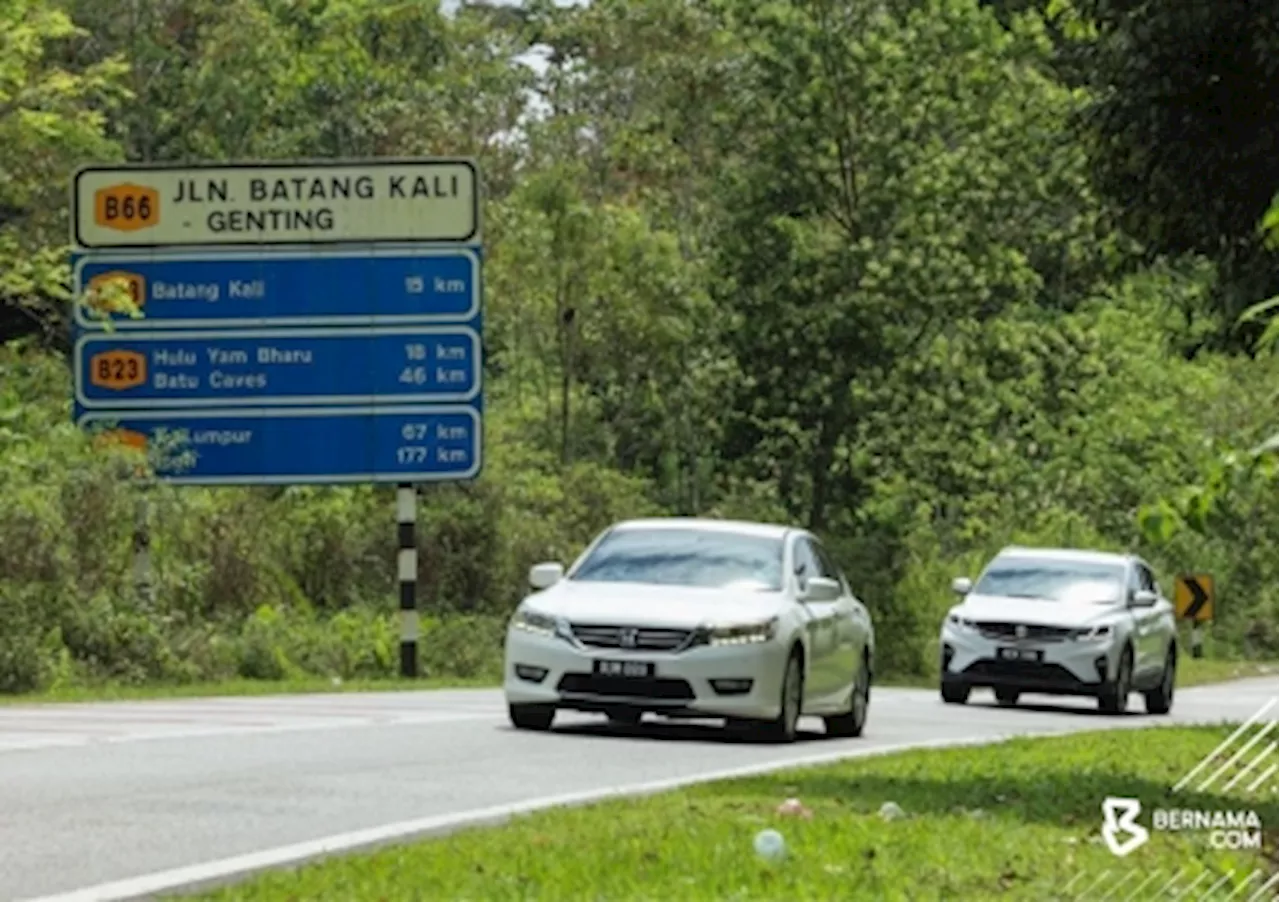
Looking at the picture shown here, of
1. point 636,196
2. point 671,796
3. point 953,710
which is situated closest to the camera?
point 671,796

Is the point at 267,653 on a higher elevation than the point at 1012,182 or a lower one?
lower

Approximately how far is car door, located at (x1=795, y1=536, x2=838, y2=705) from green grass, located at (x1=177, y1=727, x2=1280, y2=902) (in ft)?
19.5

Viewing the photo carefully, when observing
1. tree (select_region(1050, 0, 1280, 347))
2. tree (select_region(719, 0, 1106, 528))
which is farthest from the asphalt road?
tree (select_region(719, 0, 1106, 528))

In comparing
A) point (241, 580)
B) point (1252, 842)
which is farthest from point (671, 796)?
point (241, 580)

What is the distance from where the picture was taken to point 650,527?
2400cm

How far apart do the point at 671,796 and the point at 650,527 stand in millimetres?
8007

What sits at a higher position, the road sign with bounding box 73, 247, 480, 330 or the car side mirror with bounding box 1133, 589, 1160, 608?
the road sign with bounding box 73, 247, 480, 330

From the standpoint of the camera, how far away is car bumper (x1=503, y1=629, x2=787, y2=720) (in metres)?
22.1

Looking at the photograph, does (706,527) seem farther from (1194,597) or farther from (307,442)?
(1194,597)

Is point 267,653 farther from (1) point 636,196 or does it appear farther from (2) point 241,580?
(1) point 636,196

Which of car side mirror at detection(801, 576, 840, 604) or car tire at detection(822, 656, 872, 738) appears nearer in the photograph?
car side mirror at detection(801, 576, 840, 604)

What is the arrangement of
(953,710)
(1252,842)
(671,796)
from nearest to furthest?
(1252,842)
(671,796)
(953,710)

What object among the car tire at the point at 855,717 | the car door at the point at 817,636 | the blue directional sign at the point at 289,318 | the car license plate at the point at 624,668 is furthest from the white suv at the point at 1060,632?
the car license plate at the point at 624,668

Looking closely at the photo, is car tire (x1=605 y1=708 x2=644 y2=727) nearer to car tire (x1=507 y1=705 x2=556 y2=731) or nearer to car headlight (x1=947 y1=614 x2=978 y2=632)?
car tire (x1=507 y1=705 x2=556 y2=731)
